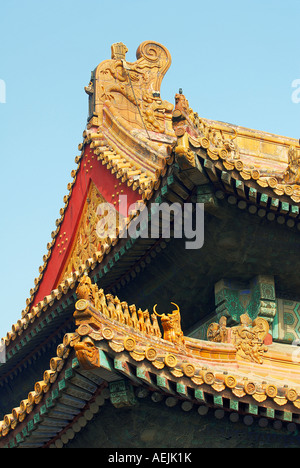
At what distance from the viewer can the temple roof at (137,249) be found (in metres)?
15.2

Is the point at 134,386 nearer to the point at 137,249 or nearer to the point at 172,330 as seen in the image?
the point at 172,330

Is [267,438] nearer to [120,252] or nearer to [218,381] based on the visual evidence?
[218,381]

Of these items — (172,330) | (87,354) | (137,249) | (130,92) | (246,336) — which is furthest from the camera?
(130,92)

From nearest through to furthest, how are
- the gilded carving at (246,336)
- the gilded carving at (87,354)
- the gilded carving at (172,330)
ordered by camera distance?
the gilded carving at (87,354), the gilded carving at (172,330), the gilded carving at (246,336)

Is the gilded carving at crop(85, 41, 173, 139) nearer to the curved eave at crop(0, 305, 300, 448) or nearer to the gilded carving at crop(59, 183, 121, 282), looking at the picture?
the gilded carving at crop(59, 183, 121, 282)

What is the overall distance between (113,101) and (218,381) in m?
10.2

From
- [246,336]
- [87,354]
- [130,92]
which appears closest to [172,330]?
[246,336]

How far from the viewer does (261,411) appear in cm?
1558

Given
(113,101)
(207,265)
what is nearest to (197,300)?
(207,265)

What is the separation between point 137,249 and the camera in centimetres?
1888

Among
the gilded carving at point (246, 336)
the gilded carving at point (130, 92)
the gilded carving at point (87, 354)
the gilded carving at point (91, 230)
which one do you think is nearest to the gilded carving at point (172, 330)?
the gilded carving at point (246, 336)

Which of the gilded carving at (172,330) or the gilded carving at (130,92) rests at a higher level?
the gilded carving at (130,92)

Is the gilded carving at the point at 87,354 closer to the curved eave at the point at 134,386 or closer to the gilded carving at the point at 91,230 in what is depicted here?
the curved eave at the point at 134,386

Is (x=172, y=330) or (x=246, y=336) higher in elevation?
(x=246, y=336)
